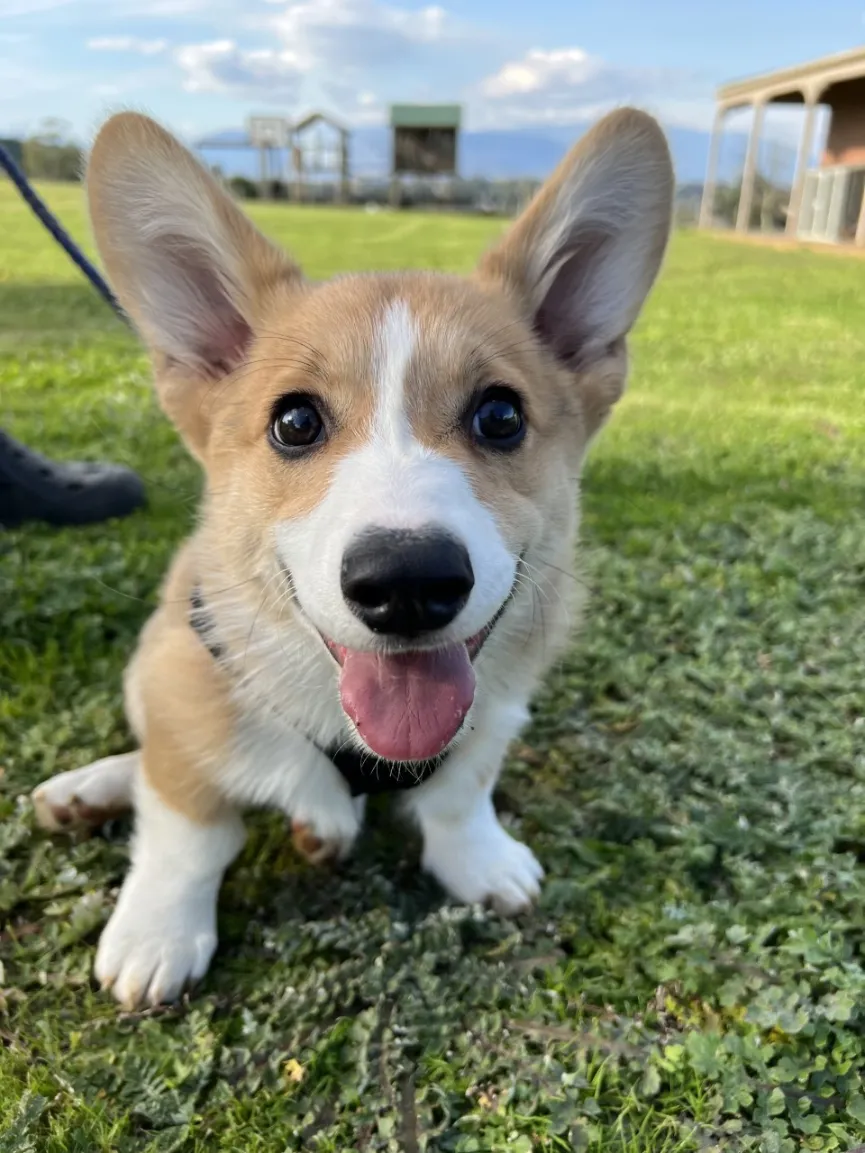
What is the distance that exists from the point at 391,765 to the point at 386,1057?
0.60m

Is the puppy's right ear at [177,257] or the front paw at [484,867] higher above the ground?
the puppy's right ear at [177,257]

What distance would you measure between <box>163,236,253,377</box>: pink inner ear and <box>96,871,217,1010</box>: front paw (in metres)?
1.28

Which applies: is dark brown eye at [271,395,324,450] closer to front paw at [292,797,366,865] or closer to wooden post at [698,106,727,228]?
front paw at [292,797,366,865]

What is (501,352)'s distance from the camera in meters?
2.05

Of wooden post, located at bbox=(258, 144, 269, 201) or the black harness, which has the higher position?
wooden post, located at bbox=(258, 144, 269, 201)

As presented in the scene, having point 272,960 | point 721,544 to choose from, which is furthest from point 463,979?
point 721,544

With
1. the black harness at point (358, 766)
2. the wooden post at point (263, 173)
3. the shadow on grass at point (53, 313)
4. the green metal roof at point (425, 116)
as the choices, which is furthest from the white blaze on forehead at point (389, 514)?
the green metal roof at point (425, 116)

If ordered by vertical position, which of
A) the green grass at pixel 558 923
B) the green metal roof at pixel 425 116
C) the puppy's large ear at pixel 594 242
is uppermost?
the green metal roof at pixel 425 116

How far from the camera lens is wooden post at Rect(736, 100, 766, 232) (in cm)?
2259

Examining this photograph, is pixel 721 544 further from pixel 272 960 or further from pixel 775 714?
pixel 272 960

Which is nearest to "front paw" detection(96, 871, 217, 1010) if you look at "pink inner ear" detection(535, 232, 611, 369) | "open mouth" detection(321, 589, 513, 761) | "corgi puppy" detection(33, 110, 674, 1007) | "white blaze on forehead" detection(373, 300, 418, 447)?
"corgi puppy" detection(33, 110, 674, 1007)

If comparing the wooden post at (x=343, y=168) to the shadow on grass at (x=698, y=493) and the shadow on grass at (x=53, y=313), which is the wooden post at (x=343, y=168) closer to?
the shadow on grass at (x=53, y=313)

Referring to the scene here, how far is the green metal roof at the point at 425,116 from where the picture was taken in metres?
45.6

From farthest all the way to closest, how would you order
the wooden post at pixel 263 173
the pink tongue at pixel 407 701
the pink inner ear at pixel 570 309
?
the wooden post at pixel 263 173 → the pink inner ear at pixel 570 309 → the pink tongue at pixel 407 701
